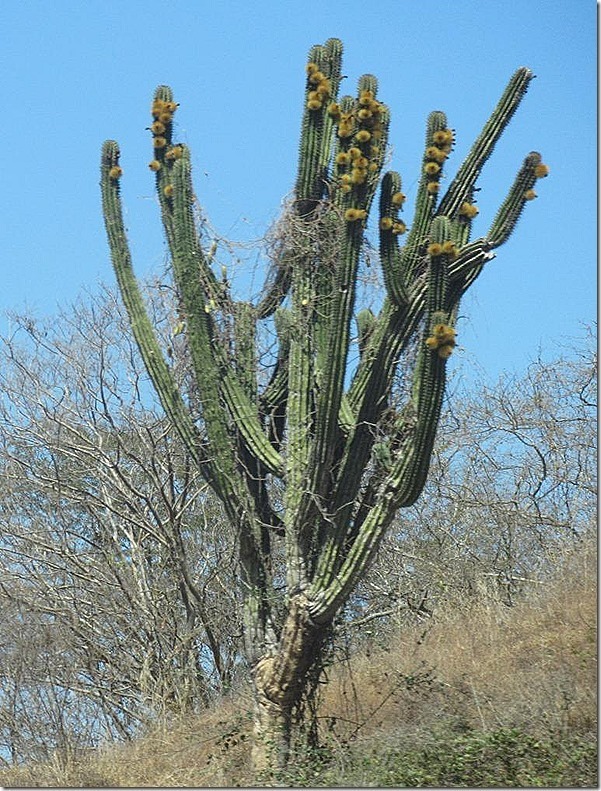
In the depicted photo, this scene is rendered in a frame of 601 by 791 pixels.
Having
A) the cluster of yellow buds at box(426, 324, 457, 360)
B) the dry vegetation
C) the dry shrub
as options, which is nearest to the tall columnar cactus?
the cluster of yellow buds at box(426, 324, 457, 360)

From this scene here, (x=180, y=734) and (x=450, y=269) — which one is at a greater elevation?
(x=450, y=269)

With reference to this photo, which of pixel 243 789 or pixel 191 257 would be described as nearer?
pixel 243 789

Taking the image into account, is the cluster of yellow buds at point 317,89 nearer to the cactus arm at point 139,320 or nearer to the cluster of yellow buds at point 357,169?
the cluster of yellow buds at point 357,169

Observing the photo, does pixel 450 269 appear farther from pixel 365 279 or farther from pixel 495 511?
pixel 495 511

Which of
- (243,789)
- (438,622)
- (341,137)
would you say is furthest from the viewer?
(438,622)

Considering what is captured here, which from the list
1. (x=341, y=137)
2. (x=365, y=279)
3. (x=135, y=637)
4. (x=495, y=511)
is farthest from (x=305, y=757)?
(x=495, y=511)

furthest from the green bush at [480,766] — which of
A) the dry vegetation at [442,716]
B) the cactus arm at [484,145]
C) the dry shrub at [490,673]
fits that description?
the cactus arm at [484,145]

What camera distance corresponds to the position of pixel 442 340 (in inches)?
259

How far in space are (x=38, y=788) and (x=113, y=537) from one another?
4.89 meters

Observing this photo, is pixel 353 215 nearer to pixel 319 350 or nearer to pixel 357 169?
pixel 357 169

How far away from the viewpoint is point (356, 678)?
337 inches

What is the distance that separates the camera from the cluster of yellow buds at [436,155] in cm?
728

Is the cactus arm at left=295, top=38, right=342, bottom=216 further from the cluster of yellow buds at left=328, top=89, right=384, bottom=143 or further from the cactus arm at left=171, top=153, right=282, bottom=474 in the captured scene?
the cactus arm at left=171, top=153, right=282, bottom=474

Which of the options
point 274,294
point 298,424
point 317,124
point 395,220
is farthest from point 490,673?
point 317,124
